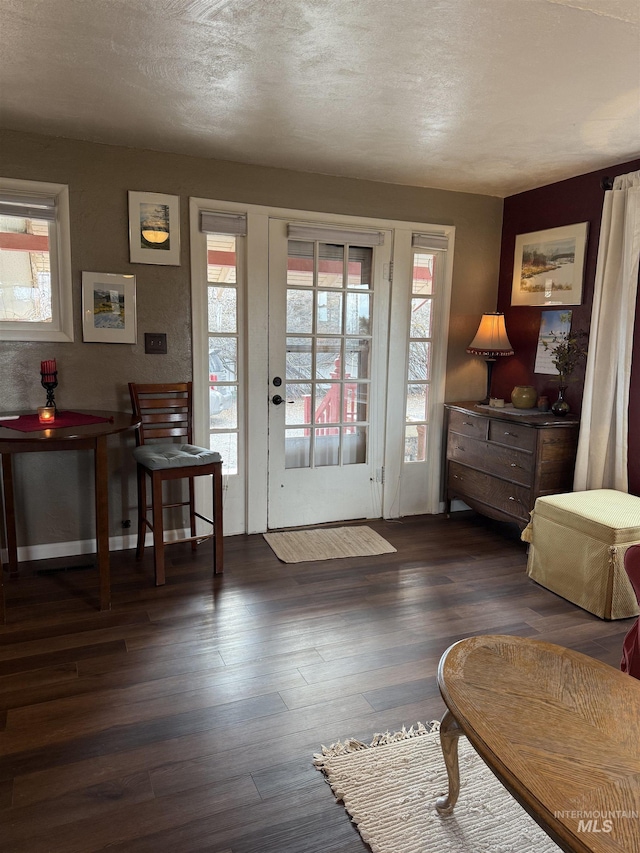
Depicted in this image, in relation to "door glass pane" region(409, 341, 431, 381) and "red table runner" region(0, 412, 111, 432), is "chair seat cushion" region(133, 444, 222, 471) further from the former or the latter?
"door glass pane" region(409, 341, 431, 381)

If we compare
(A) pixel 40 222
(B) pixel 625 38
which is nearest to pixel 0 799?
(A) pixel 40 222

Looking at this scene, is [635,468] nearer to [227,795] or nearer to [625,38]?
[625,38]

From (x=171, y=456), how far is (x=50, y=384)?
0.73 metres

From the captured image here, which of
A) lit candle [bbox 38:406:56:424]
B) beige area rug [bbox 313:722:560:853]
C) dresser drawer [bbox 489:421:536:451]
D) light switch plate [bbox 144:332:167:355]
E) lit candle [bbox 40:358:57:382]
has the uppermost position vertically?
light switch plate [bbox 144:332:167:355]

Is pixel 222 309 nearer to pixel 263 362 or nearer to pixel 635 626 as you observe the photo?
pixel 263 362

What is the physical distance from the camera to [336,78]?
2336mm

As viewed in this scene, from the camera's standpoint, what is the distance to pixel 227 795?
1686 millimetres

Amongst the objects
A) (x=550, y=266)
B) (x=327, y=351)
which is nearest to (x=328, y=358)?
(x=327, y=351)

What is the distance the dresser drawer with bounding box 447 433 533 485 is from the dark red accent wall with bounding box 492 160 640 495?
54 centimetres

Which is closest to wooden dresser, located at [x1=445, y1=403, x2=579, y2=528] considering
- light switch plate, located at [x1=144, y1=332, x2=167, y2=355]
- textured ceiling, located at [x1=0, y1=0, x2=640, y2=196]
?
textured ceiling, located at [x1=0, y1=0, x2=640, y2=196]

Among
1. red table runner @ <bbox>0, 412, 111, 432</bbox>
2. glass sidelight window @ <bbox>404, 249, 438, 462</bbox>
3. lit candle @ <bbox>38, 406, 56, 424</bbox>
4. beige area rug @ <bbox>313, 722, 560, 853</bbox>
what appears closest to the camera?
beige area rug @ <bbox>313, 722, 560, 853</bbox>

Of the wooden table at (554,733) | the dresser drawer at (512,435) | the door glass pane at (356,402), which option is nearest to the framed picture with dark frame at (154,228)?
the door glass pane at (356,402)

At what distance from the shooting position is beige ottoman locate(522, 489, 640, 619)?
279cm

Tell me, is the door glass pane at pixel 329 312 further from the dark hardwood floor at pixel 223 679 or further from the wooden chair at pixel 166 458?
the dark hardwood floor at pixel 223 679
